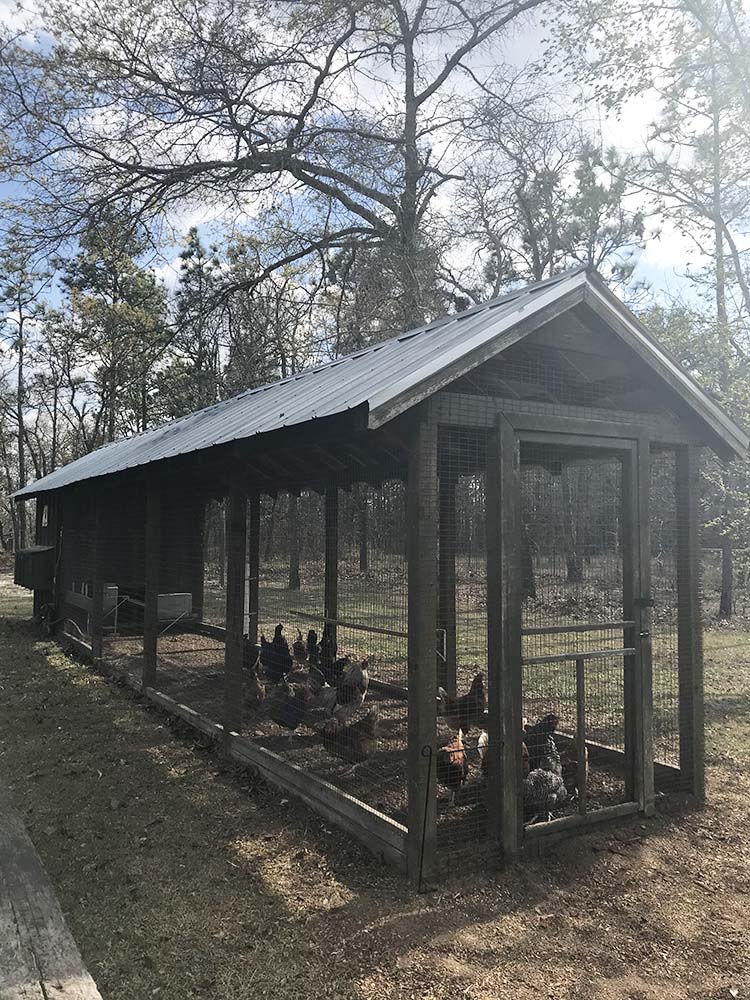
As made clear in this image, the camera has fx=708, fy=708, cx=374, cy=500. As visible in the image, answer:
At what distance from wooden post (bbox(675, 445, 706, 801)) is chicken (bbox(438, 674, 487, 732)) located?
1415mm

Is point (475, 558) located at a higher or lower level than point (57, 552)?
higher

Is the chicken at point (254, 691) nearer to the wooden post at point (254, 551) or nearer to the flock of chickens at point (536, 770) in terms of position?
the wooden post at point (254, 551)

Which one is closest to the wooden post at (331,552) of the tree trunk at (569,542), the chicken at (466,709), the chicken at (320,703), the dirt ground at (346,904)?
the chicken at (320,703)

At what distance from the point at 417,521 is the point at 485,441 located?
2.41 feet

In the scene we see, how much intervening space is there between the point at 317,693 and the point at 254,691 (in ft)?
2.61

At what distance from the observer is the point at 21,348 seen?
1189 inches

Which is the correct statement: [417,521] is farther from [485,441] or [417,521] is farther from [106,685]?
[106,685]

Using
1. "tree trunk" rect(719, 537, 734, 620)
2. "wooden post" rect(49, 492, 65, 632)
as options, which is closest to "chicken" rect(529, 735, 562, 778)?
"wooden post" rect(49, 492, 65, 632)

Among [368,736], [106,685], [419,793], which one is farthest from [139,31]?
[419,793]

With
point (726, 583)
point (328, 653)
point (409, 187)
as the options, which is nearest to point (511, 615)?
point (328, 653)

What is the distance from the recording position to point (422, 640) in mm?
3529

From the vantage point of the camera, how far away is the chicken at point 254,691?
6.53 metres

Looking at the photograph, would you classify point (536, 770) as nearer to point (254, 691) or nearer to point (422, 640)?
point (422, 640)

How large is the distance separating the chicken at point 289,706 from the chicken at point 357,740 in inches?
34.0
